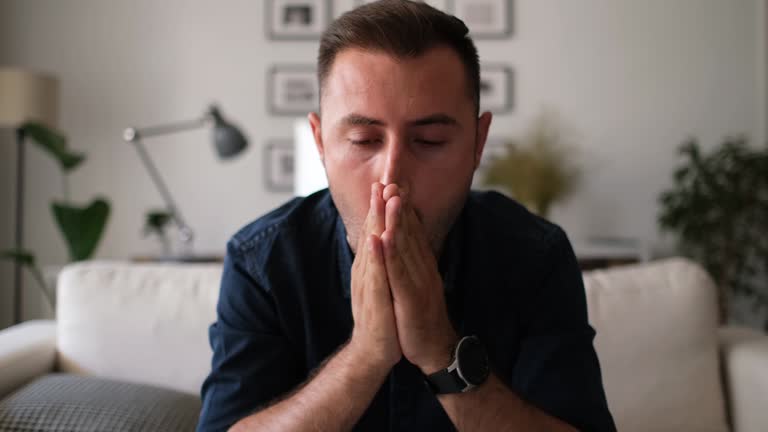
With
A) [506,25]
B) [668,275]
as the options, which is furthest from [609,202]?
[668,275]

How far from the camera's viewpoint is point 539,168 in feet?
10.8

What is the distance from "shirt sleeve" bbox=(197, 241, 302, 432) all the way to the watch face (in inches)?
12.3

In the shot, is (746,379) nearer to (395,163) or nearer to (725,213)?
(395,163)

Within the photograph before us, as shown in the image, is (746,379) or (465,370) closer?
(465,370)

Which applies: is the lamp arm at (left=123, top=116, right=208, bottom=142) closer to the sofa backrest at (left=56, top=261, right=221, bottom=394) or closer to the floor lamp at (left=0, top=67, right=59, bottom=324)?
the floor lamp at (left=0, top=67, right=59, bottom=324)

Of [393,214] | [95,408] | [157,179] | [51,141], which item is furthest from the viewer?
[157,179]

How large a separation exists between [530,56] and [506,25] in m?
0.23

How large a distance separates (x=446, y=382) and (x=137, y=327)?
83 centimetres

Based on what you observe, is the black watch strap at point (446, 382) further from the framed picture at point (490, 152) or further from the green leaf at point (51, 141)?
the framed picture at point (490, 152)

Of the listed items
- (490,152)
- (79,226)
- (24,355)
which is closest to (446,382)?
(24,355)

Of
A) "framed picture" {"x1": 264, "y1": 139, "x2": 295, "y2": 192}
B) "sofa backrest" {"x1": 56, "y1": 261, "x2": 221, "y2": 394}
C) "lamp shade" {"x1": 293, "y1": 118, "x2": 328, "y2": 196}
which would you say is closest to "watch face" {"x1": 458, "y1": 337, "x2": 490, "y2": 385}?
"sofa backrest" {"x1": 56, "y1": 261, "x2": 221, "y2": 394}

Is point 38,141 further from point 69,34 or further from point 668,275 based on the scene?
point 668,275

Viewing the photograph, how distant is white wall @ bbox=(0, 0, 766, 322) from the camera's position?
3.63m

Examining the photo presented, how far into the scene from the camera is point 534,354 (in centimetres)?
100
